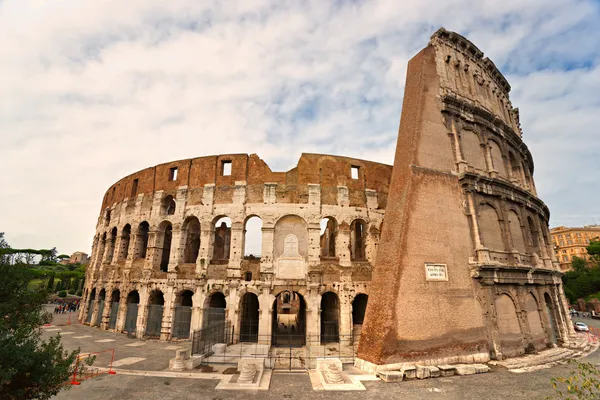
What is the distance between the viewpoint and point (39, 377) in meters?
5.76

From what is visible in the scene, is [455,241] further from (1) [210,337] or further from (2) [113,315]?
(2) [113,315]

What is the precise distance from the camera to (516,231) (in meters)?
17.8

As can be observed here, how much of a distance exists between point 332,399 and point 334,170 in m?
13.8

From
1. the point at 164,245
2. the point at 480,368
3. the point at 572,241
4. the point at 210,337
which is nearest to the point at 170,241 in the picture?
the point at 164,245

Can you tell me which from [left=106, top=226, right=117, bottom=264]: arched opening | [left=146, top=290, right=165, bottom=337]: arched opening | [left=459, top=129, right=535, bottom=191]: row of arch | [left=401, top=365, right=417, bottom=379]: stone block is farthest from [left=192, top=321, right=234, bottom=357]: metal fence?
[left=459, top=129, right=535, bottom=191]: row of arch

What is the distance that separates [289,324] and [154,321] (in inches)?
432

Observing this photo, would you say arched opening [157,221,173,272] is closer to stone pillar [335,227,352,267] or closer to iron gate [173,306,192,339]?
iron gate [173,306,192,339]

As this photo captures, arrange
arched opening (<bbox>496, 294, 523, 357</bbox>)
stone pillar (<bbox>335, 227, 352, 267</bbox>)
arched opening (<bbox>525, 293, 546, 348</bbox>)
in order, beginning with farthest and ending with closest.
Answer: stone pillar (<bbox>335, 227, 352, 267</bbox>) < arched opening (<bbox>525, 293, 546, 348</bbox>) < arched opening (<bbox>496, 294, 523, 357</bbox>)

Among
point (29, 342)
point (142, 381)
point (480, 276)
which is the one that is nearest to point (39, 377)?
point (29, 342)

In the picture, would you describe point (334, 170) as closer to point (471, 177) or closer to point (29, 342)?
point (471, 177)

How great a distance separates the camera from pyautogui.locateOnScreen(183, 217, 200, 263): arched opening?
20.8m

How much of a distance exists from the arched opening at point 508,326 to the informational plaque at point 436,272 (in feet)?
11.6

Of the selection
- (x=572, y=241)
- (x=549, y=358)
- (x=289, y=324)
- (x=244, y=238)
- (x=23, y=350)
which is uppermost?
(x=572, y=241)

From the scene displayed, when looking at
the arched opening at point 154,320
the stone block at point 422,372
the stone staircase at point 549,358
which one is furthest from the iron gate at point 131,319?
the stone staircase at point 549,358
